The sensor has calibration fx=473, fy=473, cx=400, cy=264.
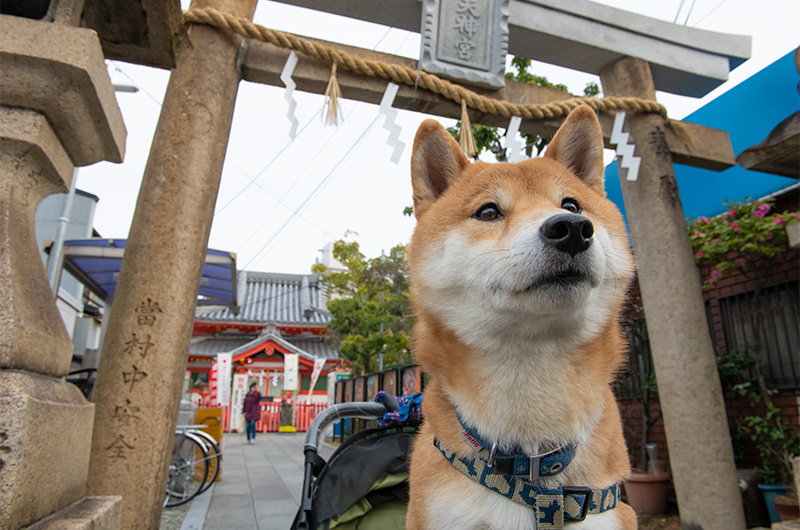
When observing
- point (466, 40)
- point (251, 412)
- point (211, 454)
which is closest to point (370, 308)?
point (251, 412)

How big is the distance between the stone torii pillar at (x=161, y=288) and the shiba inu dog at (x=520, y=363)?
1.75 metres

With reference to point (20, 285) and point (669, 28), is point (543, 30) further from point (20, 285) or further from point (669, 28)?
point (20, 285)

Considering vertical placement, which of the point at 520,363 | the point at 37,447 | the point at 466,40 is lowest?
the point at 37,447

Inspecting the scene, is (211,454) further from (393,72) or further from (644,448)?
(393,72)

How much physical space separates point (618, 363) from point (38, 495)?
1.79 meters

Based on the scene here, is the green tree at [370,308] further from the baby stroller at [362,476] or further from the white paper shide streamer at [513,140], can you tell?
the baby stroller at [362,476]

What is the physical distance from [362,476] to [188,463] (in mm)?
5480

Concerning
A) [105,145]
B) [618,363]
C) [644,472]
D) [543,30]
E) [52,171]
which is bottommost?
[644,472]

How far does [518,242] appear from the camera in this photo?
1397 mm

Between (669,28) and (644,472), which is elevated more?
(669,28)

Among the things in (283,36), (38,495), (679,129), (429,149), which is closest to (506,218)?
(429,149)

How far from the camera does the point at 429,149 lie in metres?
1.90

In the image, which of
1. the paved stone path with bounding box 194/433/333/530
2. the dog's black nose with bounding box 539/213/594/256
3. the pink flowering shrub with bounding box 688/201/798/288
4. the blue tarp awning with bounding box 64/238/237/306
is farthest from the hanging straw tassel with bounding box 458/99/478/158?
the paved stone path with bounding box 194/433/333/530

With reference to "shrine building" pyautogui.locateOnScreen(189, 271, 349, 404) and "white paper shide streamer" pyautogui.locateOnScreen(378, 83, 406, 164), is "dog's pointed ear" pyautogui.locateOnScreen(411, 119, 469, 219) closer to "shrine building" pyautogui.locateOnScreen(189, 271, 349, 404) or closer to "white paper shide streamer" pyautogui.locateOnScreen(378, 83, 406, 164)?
"white paper shide streamer" pyautogui.locateOnScreen(378, 83, 406, 164)
